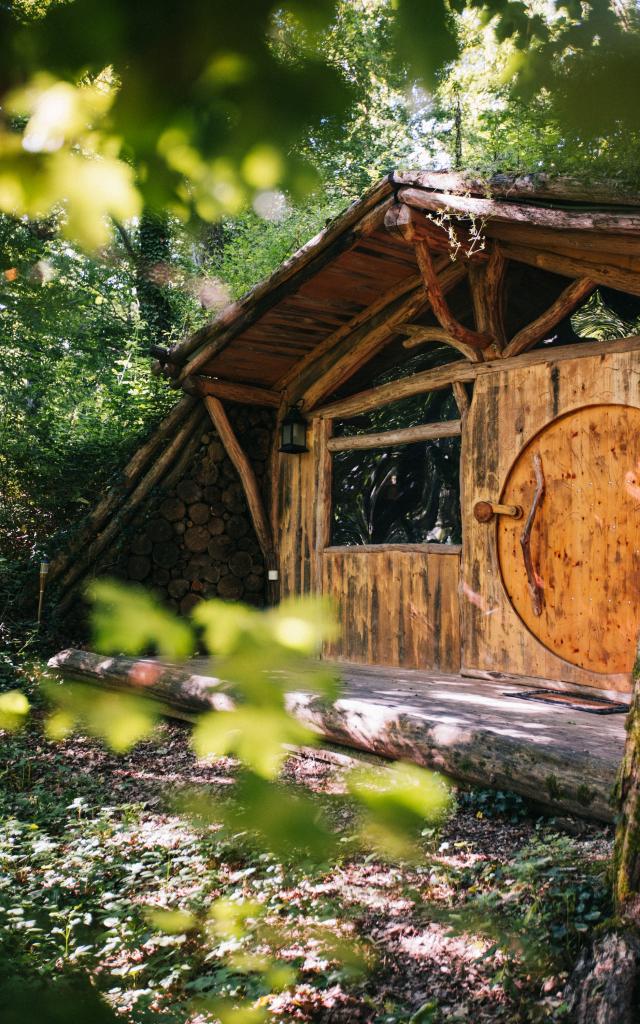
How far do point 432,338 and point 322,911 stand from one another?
451 cm

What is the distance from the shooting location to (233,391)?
7.19 metres

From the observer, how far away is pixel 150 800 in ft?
11.3

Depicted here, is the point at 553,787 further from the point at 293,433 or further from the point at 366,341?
the point at 293,433

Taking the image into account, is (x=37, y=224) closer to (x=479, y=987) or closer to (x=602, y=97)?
(x=602, y=97)

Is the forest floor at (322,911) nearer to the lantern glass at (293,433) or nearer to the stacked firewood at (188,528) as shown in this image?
the stacked firewood at (188,528)

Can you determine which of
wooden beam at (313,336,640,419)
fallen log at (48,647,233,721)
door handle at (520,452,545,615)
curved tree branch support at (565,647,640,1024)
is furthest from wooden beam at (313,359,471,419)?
fallen log at (48,647,233,721)

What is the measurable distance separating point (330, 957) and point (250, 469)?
5378mm

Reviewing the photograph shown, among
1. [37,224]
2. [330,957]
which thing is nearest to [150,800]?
[330,957]

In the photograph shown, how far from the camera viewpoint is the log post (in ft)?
23.3

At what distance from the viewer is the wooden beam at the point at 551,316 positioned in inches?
193

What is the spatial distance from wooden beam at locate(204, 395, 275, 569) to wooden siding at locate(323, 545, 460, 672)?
812mm

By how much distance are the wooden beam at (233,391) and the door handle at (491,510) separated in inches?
109

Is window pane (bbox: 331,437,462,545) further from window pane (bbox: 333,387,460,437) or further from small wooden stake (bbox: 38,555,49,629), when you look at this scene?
small wooden stake (bbox: 38,555,49,629)

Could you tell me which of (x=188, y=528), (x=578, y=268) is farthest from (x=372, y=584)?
(x=578, y=268)
